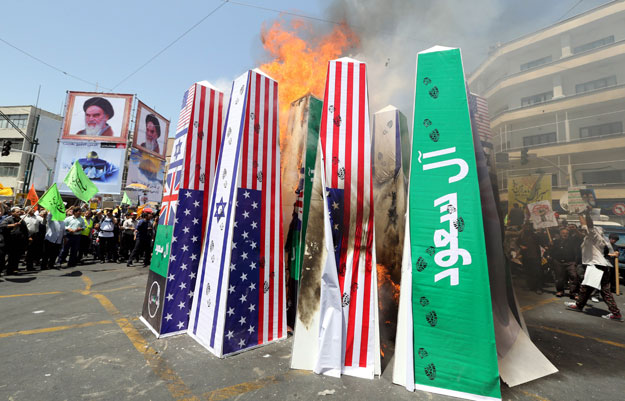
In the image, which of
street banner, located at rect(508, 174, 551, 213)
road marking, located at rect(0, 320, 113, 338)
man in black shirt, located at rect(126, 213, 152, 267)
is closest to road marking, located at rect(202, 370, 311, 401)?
road marking, located at rect(0, 320, 113, 338)

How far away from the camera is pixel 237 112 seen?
5.15 meters

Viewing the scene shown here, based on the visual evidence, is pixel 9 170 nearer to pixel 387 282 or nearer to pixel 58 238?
pixel 58 238

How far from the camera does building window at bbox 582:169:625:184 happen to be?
72.9ft

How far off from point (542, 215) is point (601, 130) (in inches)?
768

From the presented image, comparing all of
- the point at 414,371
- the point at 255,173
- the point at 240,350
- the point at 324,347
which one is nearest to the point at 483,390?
the point at 414,371

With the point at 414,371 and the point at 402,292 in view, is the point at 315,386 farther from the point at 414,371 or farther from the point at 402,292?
the point at 402,292

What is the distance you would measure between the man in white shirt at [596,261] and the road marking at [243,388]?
7505mm

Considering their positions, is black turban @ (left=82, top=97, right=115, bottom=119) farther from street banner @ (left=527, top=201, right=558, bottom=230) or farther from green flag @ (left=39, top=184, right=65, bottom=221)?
street banner @ (left=527, top=201, right=558, bottom=230)

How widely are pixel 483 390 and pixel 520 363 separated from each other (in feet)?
3.61

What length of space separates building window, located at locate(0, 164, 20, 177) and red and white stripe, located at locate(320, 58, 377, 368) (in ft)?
189

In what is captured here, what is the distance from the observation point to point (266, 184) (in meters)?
5.19

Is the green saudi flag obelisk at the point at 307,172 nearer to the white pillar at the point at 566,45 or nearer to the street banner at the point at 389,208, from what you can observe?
the street banner at the point at 389,208

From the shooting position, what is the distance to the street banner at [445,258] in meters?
3.59

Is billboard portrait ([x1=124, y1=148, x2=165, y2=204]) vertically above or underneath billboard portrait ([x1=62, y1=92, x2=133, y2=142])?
underneath
